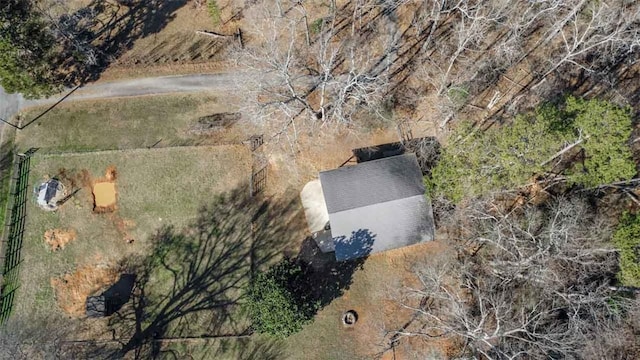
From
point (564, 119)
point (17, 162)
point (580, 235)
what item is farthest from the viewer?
point (17, 162)

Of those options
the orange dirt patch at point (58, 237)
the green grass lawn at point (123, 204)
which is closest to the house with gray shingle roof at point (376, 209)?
the green grass lawn at point (123, 204)

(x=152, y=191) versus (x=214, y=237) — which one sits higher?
(x=152, y=191)

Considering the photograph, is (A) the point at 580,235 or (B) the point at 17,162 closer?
(A) the point at 580,235

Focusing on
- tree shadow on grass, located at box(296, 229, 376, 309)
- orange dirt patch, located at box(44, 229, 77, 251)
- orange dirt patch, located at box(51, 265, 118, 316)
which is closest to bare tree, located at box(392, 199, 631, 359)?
tree shadow on grass, located at box(296, 229, 376, 309)

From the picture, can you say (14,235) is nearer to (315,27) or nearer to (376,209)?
(376,209)

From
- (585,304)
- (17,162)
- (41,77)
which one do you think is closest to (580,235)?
(585,304)

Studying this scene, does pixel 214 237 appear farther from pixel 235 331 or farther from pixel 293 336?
pixel 293 336

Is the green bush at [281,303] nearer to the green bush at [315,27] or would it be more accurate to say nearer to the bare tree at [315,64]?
the bare tree at [315,64]
